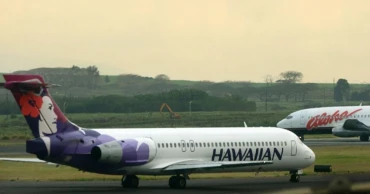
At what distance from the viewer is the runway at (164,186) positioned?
1414 inches

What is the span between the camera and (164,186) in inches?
1550

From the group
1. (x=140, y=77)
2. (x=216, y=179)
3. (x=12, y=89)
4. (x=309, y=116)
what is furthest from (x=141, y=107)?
(x=12, y=89)

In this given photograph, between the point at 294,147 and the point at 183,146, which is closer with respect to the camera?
the point at 183,146

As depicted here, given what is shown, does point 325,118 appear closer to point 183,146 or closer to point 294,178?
point 294,178

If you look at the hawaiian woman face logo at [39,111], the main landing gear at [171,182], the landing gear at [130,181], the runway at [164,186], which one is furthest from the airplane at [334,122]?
the hawaiian woman face logo at [39,111]

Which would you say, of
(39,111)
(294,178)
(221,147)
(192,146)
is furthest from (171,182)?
(294,178)

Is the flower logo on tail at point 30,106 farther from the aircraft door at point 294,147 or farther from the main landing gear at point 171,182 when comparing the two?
the aircraft door at point 294,147

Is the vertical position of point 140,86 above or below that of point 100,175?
above

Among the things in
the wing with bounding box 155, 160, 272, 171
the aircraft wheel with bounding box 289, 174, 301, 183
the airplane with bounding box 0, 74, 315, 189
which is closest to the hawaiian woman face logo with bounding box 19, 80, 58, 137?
the airplane with bounding box 0, 74, 315, 189

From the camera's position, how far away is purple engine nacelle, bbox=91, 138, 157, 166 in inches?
1412

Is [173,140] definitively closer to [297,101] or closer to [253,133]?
[253,133]

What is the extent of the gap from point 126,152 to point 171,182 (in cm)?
267

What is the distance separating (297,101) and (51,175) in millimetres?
139035

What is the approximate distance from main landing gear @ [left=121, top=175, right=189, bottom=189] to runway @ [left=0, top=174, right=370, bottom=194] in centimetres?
26
